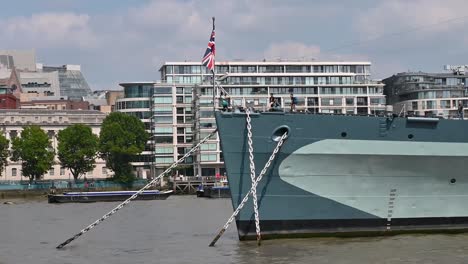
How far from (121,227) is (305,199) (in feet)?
55.5

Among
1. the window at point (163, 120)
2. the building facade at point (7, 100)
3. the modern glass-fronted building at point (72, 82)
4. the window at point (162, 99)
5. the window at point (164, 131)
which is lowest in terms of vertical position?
the window at point (164, 131)

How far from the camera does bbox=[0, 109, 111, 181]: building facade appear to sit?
12950 centimetres

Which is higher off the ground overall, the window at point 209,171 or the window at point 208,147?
the window at point 208,147

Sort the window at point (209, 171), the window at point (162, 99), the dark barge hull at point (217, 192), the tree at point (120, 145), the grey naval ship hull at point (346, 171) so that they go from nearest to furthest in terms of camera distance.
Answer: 1. the grey naval ship hull at point (346, 171)
2. the dark barge hull at point (217, 192)
3. the window at point (209, 171)
4. the tree at point (120, 145)
5. the window at point (162, 99)

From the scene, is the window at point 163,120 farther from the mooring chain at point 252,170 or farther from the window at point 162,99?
the mooring chain at point 252,170

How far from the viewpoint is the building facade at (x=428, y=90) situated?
12075cm

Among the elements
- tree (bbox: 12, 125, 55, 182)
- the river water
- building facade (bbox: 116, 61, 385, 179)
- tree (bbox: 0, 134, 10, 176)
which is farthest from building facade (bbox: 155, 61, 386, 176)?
the river water

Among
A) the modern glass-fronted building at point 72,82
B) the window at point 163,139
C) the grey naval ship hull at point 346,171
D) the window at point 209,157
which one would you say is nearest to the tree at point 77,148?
the window at point 163,139

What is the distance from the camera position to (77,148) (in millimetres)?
120375

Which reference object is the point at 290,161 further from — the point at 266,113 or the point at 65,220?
the point at 65,220

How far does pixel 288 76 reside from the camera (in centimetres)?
11944

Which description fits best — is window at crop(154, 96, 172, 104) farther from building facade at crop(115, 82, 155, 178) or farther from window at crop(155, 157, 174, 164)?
window at crop(155, 157, 174, 164)

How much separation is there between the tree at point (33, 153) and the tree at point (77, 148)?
1.95 m

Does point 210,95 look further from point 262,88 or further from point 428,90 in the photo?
point 428,90
